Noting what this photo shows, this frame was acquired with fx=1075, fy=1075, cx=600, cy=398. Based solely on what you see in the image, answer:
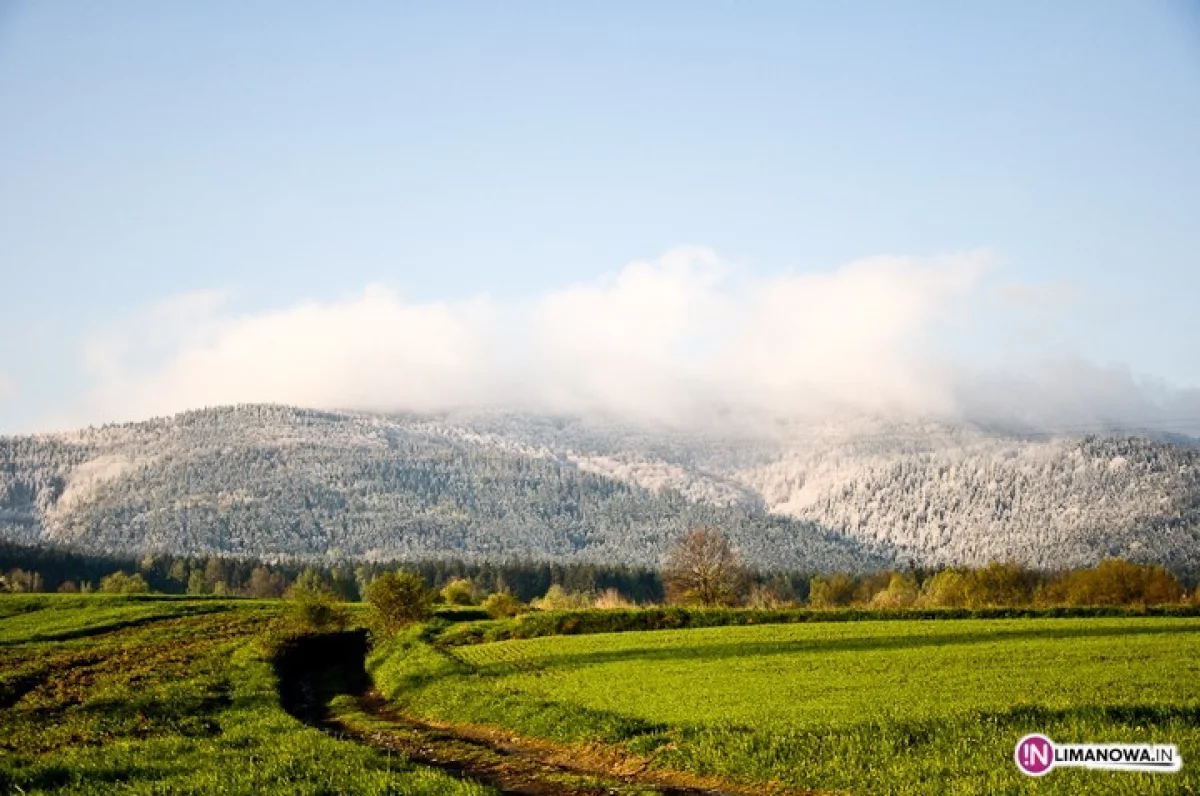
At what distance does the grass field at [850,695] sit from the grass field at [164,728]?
822 centimetres

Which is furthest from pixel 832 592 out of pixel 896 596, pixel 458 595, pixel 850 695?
pixel 850 695

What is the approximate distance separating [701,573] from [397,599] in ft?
145

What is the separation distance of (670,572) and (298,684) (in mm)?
67035

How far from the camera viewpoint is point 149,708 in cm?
4375

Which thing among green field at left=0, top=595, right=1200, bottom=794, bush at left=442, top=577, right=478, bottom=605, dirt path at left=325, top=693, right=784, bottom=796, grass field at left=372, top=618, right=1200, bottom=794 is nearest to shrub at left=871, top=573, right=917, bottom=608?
bush at left=442, top=577, right=478, bottom=605

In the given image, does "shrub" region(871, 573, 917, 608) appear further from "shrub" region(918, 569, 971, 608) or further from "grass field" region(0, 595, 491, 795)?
"grass field" region(0, 595, 491, 795)

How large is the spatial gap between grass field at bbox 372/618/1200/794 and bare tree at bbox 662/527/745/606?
49185 mm

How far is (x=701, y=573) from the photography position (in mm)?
126250

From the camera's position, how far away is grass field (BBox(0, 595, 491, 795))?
25453mm

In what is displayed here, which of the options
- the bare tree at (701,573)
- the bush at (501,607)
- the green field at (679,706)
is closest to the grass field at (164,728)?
the green field at (679,706)

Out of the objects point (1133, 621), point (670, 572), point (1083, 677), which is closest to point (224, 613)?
point (670, 572)

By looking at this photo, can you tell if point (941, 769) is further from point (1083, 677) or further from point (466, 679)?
point (466, 679)

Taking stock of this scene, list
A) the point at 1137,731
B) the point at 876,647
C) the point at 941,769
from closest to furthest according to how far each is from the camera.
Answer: the point at 941,769, the point at 1137,731, the point at 876,647

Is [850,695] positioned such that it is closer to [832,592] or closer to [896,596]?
[896,596]
